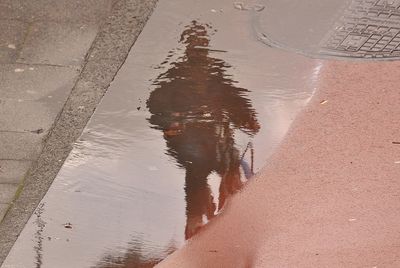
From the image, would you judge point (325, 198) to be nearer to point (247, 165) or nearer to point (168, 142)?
point (247, 165)

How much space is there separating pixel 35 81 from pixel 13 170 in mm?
1096

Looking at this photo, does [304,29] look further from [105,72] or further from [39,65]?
[39,65]

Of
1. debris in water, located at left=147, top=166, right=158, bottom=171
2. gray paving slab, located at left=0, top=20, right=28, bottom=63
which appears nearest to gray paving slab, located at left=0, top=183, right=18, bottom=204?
debris in water, located at left=147, top=166, right=158, bottom=171

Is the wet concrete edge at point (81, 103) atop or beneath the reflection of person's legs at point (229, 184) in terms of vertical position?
atop

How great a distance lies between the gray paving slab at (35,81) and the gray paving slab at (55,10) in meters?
0.77

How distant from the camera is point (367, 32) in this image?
7621mm

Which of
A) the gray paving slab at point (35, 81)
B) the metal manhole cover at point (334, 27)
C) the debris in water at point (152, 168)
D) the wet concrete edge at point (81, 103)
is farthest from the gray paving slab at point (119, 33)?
the debris in water at point (152, 168)

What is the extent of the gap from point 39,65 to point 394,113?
273 cm

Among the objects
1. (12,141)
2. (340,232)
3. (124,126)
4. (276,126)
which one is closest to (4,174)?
(12,141)

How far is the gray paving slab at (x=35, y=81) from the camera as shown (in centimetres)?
744

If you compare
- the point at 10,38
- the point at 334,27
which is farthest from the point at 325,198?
the point at 10,38

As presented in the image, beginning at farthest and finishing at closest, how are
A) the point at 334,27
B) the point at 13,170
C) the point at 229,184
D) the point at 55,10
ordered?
the point at 55,10, the point at 334,27, the point at 13,170, the point at 229,184

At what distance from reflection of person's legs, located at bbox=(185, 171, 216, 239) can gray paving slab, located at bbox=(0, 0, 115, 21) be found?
2.48 meters

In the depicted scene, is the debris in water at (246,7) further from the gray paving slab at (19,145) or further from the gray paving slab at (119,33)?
the gray paving slab at (19,145)
